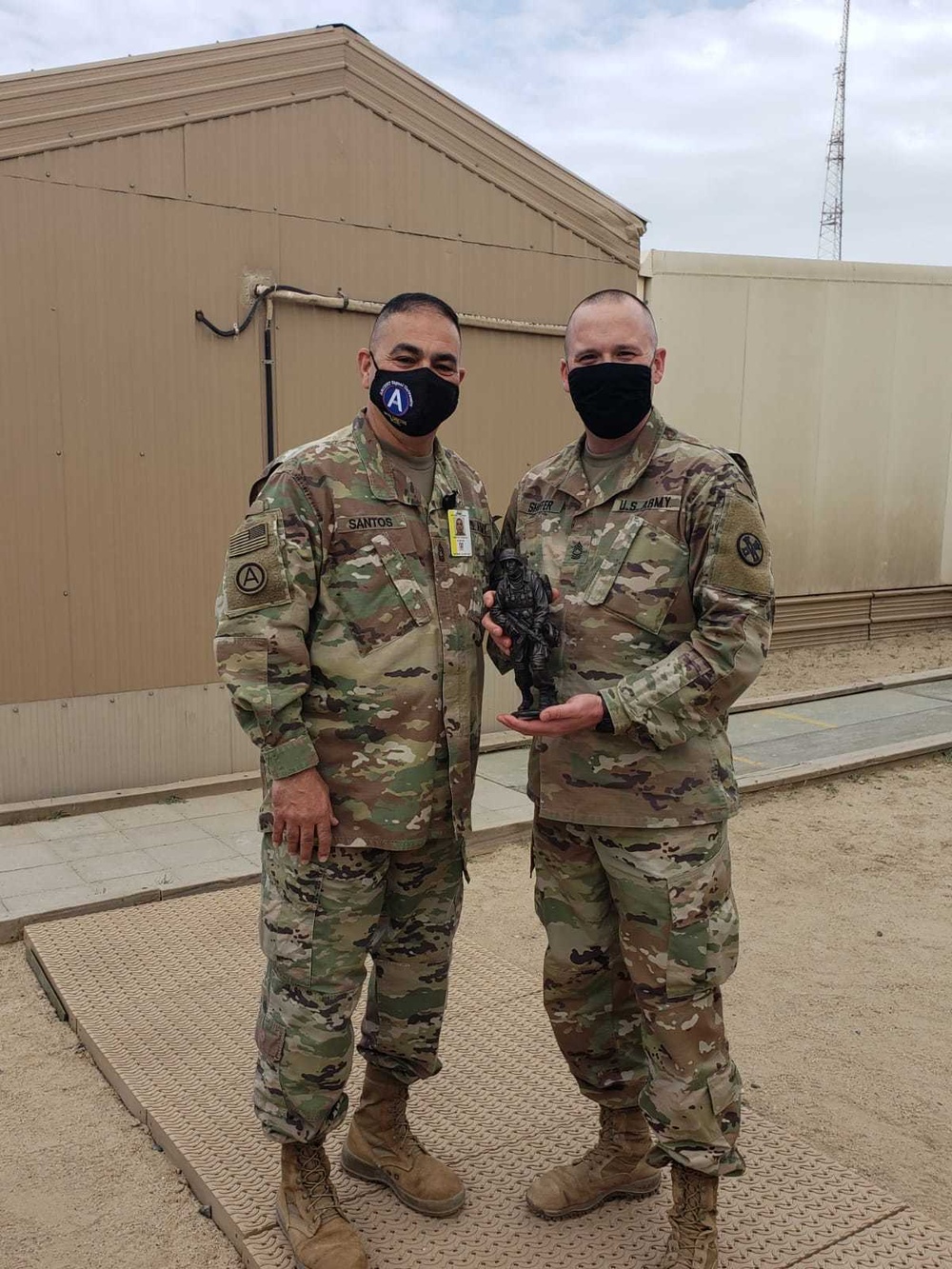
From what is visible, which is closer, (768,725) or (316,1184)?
(316,1184)

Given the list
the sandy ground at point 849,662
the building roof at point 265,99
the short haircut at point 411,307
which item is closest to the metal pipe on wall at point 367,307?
the building roof at point 265,99

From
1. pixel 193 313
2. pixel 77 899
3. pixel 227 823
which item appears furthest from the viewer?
pixel 193 313

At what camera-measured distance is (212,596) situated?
566cm

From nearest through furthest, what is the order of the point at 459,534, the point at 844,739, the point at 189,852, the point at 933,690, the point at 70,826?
the point at 459,534
the point at 189,852
the point at 70,826
the point at 844,739
the point at 933,690

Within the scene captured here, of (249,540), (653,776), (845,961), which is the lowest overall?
(845,961)

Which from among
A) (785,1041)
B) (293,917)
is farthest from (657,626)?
(785,1041)

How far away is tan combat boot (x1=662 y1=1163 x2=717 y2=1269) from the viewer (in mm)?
2273

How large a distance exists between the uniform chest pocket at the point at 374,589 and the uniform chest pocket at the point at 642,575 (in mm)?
421

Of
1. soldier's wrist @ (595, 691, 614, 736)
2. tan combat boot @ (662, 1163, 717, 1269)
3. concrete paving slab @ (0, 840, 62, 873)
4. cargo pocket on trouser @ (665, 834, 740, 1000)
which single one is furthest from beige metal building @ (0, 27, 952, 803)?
tan combat boot @ (662, 1163, 717, 1269)

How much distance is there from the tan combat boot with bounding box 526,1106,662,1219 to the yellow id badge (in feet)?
4.51

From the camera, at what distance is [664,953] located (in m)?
2.32

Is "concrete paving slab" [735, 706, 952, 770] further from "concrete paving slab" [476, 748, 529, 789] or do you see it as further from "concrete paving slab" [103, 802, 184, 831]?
"concrete paving slab" [103, 802, 184, 831]

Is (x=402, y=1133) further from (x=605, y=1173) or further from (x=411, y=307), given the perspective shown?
(x=411, y=307)

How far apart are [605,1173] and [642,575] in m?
1.43
